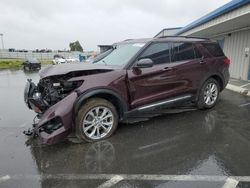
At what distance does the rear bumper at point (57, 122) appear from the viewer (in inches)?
145

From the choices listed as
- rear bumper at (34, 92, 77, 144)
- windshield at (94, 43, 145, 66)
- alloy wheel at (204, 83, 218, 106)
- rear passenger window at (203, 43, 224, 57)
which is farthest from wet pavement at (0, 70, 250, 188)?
rear passenger window at (203, 43, 224, 57)

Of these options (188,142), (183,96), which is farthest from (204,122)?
(188,142)

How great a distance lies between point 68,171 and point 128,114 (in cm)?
167

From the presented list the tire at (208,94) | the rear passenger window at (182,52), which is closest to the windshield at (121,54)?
the rear passenger window at (182,52)

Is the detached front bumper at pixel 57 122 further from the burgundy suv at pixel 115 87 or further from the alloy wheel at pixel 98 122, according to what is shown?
the alloy wheel at pixel 98 122

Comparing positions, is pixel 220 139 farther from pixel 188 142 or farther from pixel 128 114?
pixel 128 114

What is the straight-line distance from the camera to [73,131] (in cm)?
393

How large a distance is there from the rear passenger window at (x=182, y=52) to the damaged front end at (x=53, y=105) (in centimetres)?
238

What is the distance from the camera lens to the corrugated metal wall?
1048 centimetres

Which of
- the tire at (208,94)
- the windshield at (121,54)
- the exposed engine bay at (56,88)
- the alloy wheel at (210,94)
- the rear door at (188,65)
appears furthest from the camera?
the alloy wheel at (210,94)

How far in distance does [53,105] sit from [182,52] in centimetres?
320

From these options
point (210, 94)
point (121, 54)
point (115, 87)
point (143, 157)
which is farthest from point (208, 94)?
point (143, 157)

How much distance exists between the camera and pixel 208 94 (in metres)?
5.88

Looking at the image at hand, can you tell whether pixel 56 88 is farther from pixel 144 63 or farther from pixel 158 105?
pixel 158 105
